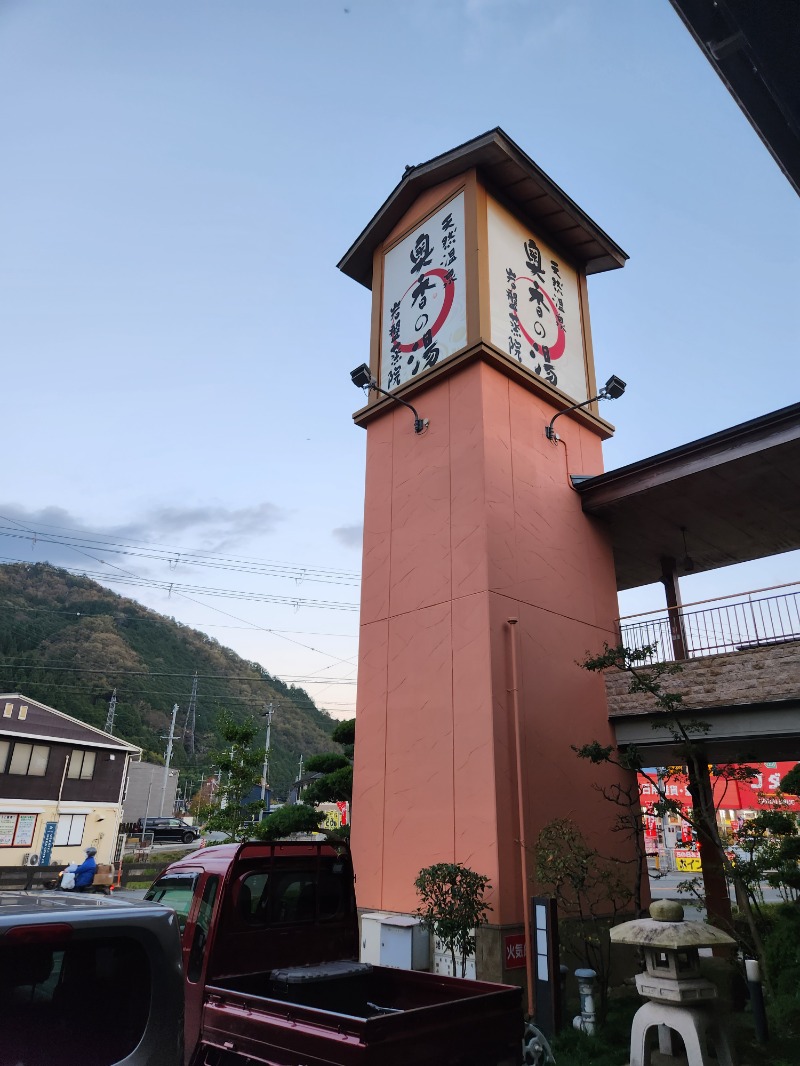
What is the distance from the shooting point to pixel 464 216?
1334cm

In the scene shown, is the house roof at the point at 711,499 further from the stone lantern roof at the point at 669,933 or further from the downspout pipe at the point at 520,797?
the stone lantern roof at the point at 669,933

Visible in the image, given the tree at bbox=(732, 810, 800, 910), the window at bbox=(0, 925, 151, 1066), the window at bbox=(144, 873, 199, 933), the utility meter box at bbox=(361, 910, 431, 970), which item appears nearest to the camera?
the window at bbox=(0, 925, 151, 1066)

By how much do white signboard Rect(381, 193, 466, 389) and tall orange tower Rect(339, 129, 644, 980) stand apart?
45 mm

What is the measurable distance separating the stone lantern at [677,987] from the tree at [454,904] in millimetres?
2156

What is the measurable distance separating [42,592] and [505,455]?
68275 millimetres

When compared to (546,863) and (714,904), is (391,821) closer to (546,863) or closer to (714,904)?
(546,863)

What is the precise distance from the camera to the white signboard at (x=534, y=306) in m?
13.0

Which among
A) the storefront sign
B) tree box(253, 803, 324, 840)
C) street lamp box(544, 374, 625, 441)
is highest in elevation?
street lamp box(544, 374, 625, 441)

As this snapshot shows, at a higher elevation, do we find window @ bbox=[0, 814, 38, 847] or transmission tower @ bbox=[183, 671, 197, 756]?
transmission tower @ bbox=[183, 671, 197, 756]

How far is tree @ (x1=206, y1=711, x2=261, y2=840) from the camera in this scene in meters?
12.9

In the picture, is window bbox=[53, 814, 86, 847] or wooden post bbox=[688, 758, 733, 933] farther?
window bbox=[53, 814, 86, 847]

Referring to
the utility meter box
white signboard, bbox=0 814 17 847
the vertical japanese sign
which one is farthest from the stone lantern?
the vertical japanese sign

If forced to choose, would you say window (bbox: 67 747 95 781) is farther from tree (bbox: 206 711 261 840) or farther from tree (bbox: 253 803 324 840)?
tree (bbox: 253 803 324 840)

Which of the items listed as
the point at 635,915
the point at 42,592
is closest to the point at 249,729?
the point at 635,915
